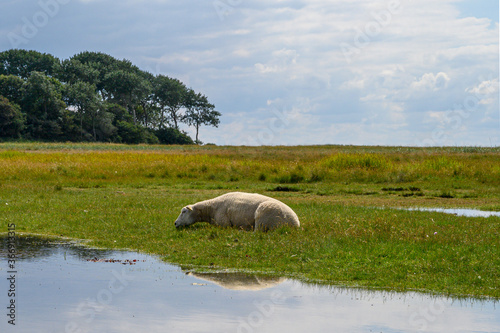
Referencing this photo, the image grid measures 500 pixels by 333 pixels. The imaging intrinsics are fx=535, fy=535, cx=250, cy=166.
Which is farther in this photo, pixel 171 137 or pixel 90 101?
pixel 171 137

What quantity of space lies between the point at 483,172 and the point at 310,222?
66.7 ft

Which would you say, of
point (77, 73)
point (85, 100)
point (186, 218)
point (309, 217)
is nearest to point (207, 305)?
point (186, 218)

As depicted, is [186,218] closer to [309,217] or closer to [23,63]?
[309,217]

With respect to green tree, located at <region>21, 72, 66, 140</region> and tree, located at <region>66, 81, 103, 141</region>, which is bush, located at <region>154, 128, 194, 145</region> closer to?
tree, located at <region>66, 81, 103, 141</region>

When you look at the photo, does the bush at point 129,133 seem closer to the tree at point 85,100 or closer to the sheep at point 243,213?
the tree at point 85,100

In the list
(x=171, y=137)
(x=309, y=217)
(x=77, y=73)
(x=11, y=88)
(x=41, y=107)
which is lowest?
(x=309, y=217)

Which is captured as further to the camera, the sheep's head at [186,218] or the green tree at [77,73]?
the green tree at [77,73]

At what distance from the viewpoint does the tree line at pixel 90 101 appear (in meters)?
92.7

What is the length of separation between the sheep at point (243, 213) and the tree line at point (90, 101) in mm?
80216

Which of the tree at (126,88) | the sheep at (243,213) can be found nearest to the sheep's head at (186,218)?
the sheep at (243,213)

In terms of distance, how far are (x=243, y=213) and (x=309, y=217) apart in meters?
2.82

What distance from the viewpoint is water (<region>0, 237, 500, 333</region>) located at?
7.46 m

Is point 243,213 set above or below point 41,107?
below

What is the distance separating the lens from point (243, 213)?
48.7 feet
